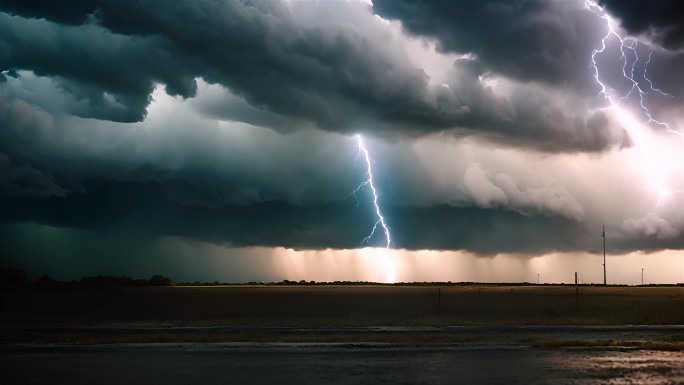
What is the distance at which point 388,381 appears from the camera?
63.3 ft

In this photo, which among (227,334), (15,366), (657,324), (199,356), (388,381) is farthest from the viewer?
(657,324)

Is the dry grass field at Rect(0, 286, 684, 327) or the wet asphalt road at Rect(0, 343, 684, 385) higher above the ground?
the dry grass field at Rect(0, 286, 684, 327)

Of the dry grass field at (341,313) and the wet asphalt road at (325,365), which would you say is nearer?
the wet asphalt road at (325,365)

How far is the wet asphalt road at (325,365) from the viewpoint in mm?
19922

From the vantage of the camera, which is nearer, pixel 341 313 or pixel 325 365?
pixel 325 365

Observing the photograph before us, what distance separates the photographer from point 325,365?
74.3 ft

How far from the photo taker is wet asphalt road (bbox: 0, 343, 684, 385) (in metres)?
19.9

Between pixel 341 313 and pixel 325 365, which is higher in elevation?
pixel 341 313

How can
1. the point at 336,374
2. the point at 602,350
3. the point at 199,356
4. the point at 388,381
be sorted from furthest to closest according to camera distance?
the point at 602,350 < the point at 199,356 < the point at 336,374 < the point at 388,381

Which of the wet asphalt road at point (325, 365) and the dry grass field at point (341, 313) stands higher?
the dry grass field at point (341, 313)

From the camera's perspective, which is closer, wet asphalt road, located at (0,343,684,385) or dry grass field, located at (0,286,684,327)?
wet asphalt road, located at (0,343,684,385)

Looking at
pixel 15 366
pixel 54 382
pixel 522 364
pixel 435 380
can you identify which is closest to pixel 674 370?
pixel 522 364

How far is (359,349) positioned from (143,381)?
32.4 feet

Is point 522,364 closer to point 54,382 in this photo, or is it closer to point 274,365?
point 274,365
